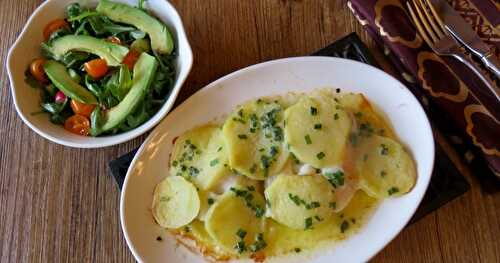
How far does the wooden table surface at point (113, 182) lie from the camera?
131 cm

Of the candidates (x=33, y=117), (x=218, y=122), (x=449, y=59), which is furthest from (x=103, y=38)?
(x=449, y=59)

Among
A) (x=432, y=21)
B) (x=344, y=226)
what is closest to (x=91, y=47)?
(x=344, y=226)

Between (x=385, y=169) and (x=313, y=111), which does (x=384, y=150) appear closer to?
(x=385, y=169)

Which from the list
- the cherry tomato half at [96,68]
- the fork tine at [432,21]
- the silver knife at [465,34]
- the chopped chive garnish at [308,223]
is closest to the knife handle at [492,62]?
the silver knife at [465,34]

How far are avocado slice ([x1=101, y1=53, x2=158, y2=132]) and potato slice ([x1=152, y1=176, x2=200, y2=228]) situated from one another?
184 millimetres

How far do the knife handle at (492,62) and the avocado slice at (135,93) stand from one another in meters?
0.81

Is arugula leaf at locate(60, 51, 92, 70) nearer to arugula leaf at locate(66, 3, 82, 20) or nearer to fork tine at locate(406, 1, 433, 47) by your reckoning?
arugula leaf at locate(66, 3, 82, 20)

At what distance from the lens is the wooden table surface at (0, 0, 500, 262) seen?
1312mm

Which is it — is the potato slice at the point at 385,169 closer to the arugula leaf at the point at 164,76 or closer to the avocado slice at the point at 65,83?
the arugula leaf at the point at 164,76

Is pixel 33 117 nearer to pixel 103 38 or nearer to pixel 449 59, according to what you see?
pixel 103 38

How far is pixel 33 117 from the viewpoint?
1.28 meters

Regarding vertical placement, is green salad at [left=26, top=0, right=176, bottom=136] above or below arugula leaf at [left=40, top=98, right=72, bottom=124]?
above

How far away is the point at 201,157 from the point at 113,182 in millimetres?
267

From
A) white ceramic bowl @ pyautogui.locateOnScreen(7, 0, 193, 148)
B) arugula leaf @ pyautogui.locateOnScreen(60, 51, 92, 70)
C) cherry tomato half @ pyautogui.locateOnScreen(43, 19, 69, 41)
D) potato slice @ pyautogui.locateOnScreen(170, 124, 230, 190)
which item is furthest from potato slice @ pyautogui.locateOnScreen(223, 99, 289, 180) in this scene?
cherry tomato half @ pyautogui.locateOnScreen(43, 19, 69, 41)
